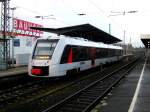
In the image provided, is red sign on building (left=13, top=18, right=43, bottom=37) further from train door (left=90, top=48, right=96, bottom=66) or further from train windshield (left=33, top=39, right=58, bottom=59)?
train windshield (left=33, top=39, right=58, bottom=59)

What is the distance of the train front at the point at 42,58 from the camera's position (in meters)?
19.5

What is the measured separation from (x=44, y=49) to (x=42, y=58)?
712mm

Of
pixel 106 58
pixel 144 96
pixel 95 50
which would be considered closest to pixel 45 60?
pixel 144 96

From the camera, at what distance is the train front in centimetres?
1945

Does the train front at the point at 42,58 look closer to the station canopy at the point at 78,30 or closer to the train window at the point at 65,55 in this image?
the train window at the point at 65,55

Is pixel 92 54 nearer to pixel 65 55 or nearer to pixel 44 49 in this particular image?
pixel 65 55

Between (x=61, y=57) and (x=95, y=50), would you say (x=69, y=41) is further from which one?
(x=95, y=50)

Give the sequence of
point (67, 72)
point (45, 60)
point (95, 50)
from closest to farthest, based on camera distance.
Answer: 1. point (45, 60)
2. point (67, 72)
3. point (95, 50)

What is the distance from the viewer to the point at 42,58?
1992cm

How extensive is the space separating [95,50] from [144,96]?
16351mm

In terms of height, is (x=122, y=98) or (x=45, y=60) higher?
(x=45, y=60)

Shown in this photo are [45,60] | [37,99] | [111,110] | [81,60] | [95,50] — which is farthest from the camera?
[95,50]

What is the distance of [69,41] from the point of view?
71.3 ft

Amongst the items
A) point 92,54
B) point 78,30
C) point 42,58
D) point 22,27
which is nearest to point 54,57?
point 42,58
